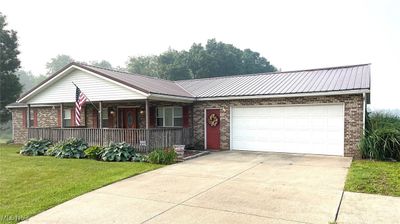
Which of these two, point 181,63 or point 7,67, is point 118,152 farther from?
point 181,63

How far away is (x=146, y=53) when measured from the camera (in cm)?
6062

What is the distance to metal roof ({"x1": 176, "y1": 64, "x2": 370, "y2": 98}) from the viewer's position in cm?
1224

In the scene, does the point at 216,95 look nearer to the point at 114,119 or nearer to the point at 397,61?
the point at 114,119

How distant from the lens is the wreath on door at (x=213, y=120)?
1461cm

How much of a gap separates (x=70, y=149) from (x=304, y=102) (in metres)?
10.6

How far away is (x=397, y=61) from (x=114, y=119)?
1880 cm

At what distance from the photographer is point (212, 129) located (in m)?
14.8

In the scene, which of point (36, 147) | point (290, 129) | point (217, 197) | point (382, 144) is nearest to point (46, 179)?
point (217, 197)

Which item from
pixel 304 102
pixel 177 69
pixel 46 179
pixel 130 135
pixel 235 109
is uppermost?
pixel 177 69

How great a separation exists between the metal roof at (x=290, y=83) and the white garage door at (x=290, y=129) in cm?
77

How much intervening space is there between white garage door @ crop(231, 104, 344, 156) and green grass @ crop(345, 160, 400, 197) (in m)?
2.27

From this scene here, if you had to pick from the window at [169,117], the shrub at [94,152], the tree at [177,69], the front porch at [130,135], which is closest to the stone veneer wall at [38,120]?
the front porch at [130,135]

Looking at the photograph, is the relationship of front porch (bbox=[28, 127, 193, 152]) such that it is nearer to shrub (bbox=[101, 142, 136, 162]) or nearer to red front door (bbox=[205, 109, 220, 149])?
shrub (bbox=[101, 142, 136, 162])

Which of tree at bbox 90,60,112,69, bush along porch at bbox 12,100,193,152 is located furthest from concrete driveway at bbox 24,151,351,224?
tree at bbox 90,60,112,69
